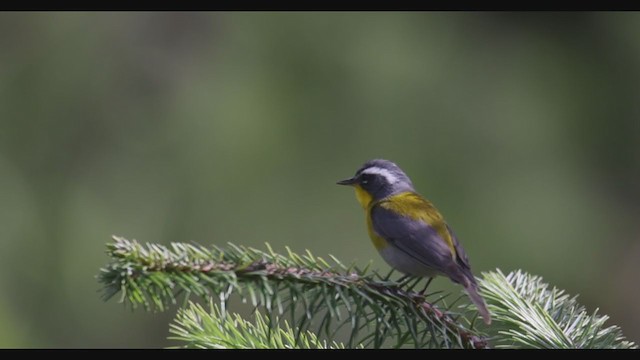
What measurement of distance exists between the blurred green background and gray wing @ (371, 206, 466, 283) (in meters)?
2.16

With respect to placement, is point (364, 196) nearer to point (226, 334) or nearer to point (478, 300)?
point (478, 300)

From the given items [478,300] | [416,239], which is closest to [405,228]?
[416,239]

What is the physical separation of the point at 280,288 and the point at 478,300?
0.61 meters

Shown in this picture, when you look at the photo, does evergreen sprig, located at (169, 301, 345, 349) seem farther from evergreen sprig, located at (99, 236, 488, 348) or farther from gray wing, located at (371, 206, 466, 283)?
gray wing, located at (371, 206, 466, 283)

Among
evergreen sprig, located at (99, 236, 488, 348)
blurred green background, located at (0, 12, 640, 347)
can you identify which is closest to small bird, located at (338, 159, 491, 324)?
Result: evergreen sprig, located at (99, 236, 488, 348)

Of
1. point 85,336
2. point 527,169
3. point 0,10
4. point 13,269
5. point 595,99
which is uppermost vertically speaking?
point 0,10

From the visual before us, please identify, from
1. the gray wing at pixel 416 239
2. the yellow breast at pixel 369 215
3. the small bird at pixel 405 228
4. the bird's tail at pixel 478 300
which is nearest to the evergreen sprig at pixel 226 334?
the bird's tail at pixel 478 300

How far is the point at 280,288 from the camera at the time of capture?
251cm

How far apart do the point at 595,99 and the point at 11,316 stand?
5224 mm

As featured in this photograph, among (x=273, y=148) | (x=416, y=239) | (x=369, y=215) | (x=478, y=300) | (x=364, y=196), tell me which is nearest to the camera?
(x=478, y=300)

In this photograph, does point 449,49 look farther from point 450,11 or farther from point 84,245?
point 84,245
